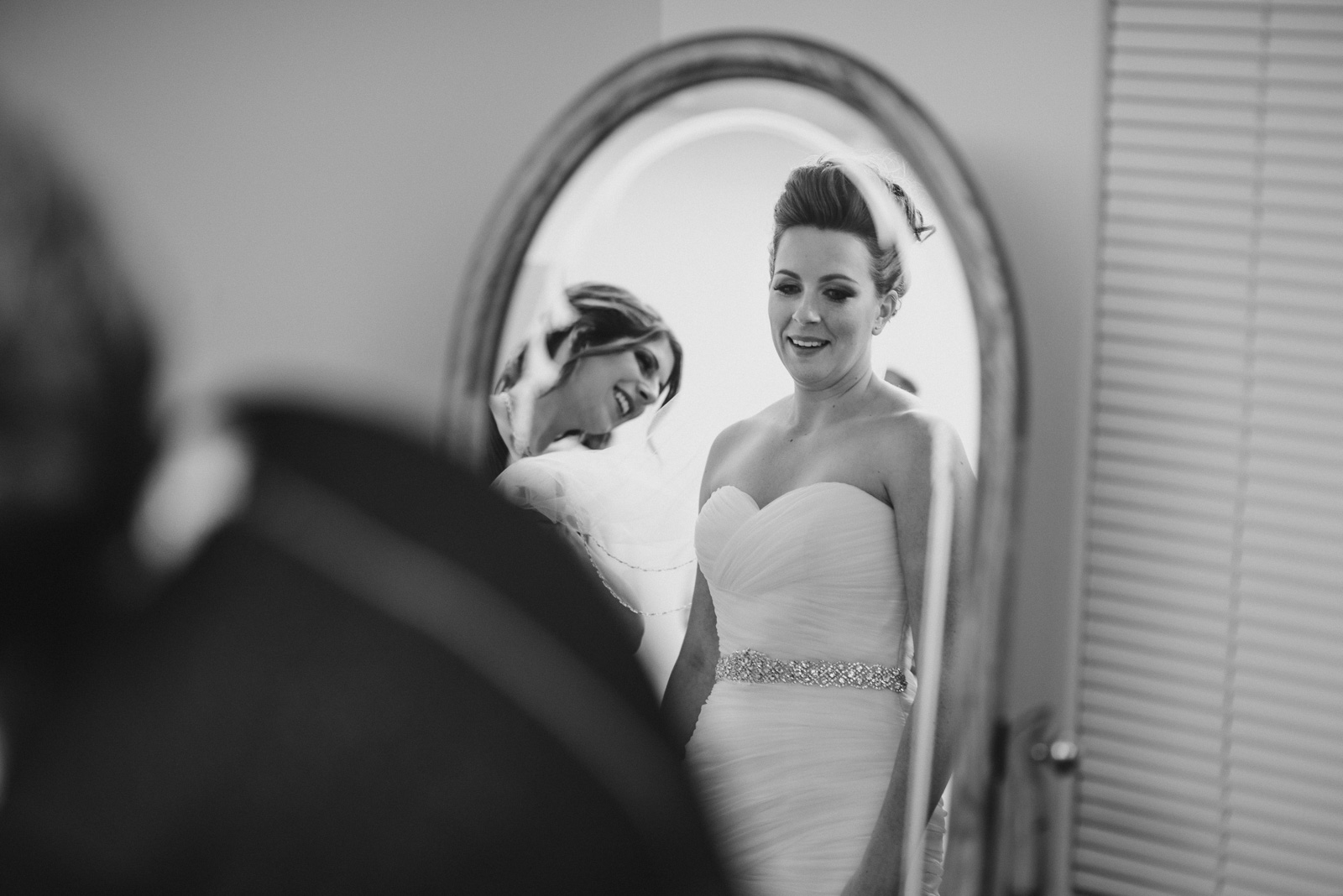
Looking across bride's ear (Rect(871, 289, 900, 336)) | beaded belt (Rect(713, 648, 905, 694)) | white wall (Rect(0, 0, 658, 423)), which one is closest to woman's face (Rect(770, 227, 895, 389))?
bride's ear (Rect(871, 289, 900, 336))

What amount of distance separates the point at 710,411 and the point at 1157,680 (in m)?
0.40

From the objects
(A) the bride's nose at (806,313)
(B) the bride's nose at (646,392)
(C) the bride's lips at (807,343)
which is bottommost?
(B) the bride's nose at (646,392)

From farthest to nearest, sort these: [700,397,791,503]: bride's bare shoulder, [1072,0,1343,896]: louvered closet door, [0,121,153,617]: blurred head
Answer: [700,397,791,503]: bride's bare shoulder → [1072,0,1343,896]: louvered closet door → [0,121,153,617]: blurred head

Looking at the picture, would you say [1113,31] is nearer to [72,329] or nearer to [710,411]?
[710,411]

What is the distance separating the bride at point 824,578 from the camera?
0.79 m

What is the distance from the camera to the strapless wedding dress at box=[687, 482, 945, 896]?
79 centimetres

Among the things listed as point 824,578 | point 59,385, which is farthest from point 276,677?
point 824,578

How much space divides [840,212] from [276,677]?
1.94 ft

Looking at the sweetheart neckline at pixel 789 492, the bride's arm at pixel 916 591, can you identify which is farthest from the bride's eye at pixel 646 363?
the bride's arm at pixel 916 591

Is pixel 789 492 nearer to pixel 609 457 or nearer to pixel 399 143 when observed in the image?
pixel 609 457

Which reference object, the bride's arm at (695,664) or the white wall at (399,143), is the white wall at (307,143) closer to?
the white wall at (399,143)

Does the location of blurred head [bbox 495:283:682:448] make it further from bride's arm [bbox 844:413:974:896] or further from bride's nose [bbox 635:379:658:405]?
bride's arm [bbox 844:413:974:896]

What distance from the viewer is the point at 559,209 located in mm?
945

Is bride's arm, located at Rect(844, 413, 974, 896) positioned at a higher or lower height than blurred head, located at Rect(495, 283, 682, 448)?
lower
